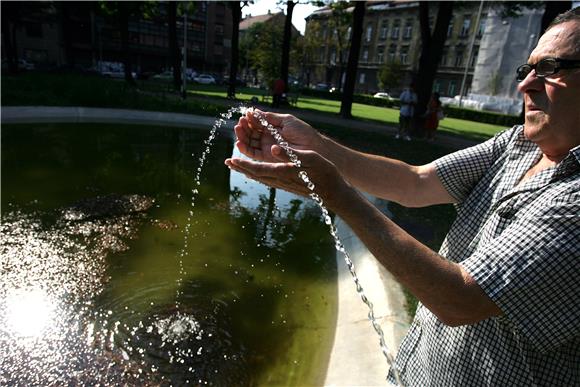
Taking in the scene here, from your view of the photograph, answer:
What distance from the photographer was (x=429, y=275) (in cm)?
130

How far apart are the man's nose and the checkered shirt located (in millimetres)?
237

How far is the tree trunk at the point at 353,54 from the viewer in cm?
2063

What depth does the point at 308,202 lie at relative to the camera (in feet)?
29.1

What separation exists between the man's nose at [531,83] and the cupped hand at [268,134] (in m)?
1.00

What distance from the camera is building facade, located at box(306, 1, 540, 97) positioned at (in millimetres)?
58906

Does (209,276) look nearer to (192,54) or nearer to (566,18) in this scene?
(566,18)

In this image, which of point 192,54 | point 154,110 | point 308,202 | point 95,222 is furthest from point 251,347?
point 192,54

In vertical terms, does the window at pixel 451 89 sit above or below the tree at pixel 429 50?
below

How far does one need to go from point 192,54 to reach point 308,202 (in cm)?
7408

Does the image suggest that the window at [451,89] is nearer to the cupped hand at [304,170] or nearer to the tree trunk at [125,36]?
the tree trunk at [125,36]

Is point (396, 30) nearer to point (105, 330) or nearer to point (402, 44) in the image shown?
point (402, 44)

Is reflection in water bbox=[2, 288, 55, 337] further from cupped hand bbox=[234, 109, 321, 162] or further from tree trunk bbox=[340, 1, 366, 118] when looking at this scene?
tree trunk bbox=[340, 1, 366, 118]

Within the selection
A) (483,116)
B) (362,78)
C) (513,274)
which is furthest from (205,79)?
(513,274)

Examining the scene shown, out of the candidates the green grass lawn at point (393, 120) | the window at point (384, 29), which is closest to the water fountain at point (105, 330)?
the green grass lawn at point (393, 120)
